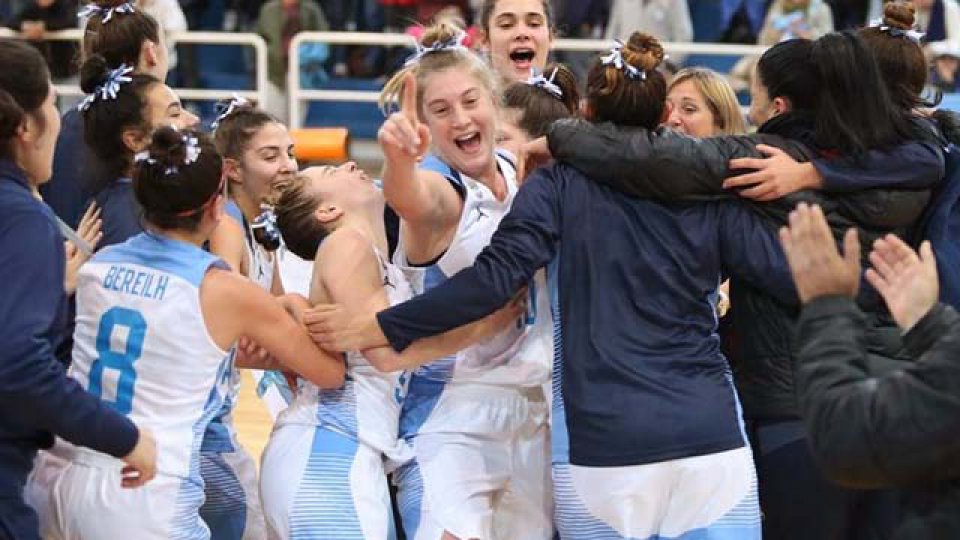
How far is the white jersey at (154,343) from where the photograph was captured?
377 centimetres

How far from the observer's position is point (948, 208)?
4.23 meters

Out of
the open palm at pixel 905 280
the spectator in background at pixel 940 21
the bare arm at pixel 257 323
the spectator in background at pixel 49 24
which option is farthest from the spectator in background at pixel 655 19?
the open palm at pixel 905 280

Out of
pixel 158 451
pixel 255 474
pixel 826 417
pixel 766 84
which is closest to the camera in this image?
pixel 826 417

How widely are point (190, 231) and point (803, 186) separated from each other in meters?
1.52

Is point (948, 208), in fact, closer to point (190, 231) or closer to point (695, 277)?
point (695, 277)

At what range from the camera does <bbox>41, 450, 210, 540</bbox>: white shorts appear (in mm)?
3758

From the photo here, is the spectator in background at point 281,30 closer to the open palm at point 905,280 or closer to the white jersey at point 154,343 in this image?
the white jersey at point 154,343

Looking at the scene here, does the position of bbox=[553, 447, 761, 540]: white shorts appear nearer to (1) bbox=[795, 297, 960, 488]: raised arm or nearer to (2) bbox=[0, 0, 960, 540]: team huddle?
(2) bbox=[0, 0, 960, 540]: team huddle

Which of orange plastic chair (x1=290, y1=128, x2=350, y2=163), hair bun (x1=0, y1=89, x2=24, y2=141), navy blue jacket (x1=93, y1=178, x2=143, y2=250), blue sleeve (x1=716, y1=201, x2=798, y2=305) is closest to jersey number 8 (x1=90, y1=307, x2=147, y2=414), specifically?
hair bun (x1=0, y1=89, x2=24, y2=141)

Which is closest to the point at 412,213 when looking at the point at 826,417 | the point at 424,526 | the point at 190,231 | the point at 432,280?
the point at 432,280

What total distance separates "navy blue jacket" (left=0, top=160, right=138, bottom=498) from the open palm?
5.55ft

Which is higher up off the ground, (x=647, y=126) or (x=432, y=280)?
(x=647, y=126)

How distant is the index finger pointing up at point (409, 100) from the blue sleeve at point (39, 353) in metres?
0.89

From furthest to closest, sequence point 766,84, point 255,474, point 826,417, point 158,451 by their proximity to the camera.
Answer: point 255,474
point 766,84
point 158,451
point 826,417
